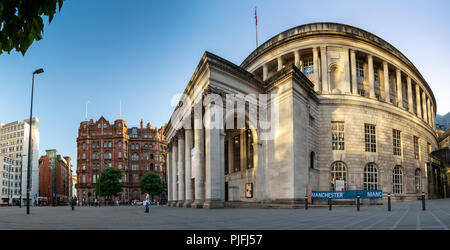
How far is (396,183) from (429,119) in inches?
910

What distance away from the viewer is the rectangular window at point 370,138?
34188 millimetres

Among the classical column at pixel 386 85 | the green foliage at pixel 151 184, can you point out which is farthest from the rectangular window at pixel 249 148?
the green foliage at pixel 151 184

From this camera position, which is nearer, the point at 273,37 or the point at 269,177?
the point at 269,177

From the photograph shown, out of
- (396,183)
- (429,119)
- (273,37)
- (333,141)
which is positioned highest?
(273,37)

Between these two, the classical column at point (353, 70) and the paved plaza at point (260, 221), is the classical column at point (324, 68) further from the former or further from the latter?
A: the paved plaza at point (260, 221)

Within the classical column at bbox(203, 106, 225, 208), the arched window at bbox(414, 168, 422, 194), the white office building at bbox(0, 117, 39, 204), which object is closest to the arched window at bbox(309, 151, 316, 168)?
the classical column at bbox(203, 106, 225, 208)

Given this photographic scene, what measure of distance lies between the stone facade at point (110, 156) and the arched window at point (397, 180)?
230 feet

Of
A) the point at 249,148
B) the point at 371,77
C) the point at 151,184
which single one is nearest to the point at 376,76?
the point at 371,77

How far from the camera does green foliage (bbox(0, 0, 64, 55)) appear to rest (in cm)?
488

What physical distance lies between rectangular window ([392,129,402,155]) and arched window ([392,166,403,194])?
198cm
